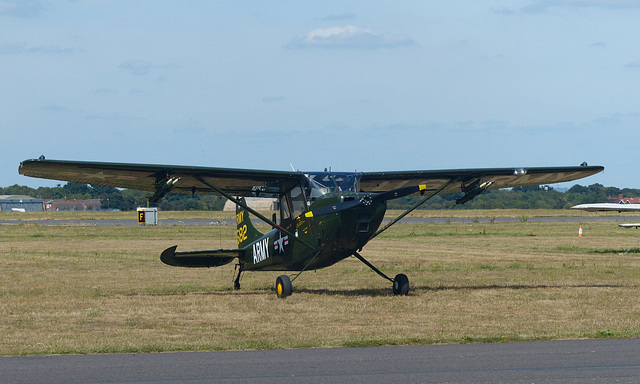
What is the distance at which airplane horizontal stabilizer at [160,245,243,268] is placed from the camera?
56.1 ft

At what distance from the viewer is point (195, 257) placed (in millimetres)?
17516

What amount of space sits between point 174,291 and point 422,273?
24.6ft

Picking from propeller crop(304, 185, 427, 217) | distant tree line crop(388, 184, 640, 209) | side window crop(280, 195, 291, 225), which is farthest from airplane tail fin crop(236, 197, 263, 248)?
distant tree line crop(388, 184, 640, 209)

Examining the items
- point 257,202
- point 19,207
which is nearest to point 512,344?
point 257,202

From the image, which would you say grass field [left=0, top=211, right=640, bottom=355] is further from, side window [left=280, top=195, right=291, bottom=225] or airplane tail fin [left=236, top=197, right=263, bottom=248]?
side window [left=280, top=195, right=291, bottom=225]

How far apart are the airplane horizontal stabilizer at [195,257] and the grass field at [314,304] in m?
0.65

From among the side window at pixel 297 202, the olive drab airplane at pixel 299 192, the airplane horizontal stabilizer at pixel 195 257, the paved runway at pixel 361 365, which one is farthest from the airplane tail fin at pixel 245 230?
the paved runway at pixel 361 365

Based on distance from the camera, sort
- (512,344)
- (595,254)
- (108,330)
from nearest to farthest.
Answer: (512,344) < (108,330) < (595,254)

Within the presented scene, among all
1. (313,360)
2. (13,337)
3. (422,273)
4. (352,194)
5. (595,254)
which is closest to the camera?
(313,360)

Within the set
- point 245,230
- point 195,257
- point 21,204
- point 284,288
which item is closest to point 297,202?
point 284,288

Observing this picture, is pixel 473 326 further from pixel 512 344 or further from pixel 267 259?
pixel 267 259

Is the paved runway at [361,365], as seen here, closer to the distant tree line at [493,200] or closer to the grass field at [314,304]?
the grass field at [314,304]

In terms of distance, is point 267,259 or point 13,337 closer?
point 13,337

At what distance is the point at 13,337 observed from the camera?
438 inches
